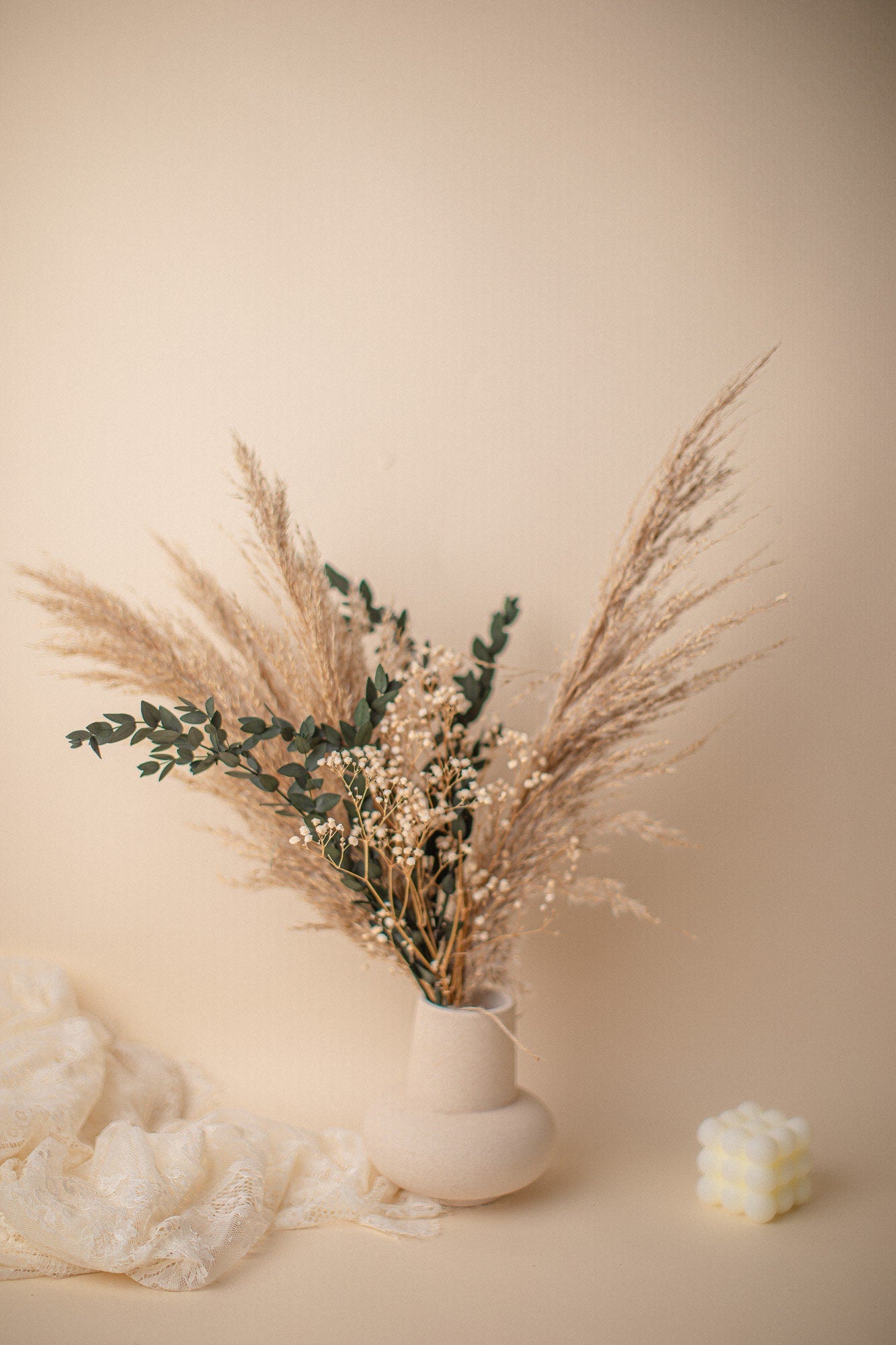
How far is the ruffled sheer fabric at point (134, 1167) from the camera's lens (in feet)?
3.55

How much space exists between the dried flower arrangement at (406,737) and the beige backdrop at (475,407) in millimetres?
280

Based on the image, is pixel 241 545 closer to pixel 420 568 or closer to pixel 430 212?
pixel 420 568

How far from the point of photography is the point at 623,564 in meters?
1.22

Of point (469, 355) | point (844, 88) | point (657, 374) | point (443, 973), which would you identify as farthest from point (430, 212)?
point (443, 973)

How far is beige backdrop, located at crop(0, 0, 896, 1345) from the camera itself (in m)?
1.55

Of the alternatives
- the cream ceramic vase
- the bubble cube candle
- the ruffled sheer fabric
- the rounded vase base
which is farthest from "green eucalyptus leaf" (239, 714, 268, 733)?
the bubble cube candle

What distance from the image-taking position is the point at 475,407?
159 centimetres

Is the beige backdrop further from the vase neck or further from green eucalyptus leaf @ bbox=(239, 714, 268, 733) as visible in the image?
green eucalyptus leaf @ bbox=(239, 714, 268, 733)

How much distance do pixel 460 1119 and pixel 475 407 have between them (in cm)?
109

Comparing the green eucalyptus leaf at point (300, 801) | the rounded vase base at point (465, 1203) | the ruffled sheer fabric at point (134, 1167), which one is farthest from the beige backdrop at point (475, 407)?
the green eucalyptus leaf at point (300, 801)

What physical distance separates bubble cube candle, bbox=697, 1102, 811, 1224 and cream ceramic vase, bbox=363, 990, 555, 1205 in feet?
0.72

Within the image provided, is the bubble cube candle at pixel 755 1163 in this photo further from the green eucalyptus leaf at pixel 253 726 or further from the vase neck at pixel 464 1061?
the green eucalyptus leaf at pixel 253 726

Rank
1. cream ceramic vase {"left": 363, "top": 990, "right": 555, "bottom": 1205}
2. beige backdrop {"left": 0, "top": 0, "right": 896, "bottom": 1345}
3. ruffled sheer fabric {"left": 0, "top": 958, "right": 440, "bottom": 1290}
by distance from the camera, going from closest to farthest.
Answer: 1. ruffled sheer fabric {"left": 0, "top": 958, "right": 440, "bottom": 1290}
2. cream ceramic vase {"left": 363, "top": 990, "right": 555, "bottom": 1205}
3. beige backdrop {"left": 0, "top": 0, "right": 896, "bottom": 1345}

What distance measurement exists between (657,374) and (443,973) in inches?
39.8
